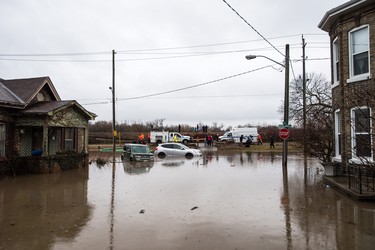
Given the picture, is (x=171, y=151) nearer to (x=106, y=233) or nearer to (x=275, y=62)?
(x=275, y=62)

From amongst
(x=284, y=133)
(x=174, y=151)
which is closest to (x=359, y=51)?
(x=284, y=133)

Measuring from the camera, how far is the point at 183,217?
26.4 ft

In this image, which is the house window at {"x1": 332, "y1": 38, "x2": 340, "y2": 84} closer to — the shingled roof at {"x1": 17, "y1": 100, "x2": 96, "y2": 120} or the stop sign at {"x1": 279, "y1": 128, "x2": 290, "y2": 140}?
the stop sign at {"x1": 279, "y1": 128, "x2": 290, "y2": 140}

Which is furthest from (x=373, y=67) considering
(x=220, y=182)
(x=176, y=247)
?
(x=176, y=247)

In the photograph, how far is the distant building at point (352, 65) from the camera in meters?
12.9

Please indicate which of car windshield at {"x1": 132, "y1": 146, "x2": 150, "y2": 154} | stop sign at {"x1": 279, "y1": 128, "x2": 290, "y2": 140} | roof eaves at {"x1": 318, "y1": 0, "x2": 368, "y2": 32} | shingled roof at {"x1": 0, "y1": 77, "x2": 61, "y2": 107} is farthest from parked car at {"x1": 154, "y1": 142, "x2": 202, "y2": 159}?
roof eaves at {"x1": 318, "y1": 0, "x2": 368, "y2": 32}

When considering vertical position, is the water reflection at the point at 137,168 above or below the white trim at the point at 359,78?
below

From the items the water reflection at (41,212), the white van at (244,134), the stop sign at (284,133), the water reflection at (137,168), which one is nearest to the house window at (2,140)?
the water reflection at (41,212)

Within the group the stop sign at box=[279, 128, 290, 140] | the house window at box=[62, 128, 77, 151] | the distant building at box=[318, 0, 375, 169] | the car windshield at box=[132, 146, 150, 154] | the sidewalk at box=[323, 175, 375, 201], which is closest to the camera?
the sidewalk at box=[323, 175, 375, 201]

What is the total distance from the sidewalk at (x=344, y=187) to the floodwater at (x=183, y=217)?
11.5 inches

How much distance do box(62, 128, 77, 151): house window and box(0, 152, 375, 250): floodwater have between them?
7256mm

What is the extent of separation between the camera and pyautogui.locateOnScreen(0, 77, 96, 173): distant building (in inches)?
668

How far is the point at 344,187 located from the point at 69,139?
53.1 ft

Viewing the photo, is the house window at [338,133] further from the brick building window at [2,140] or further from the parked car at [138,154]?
the brick building window at [2,140]
